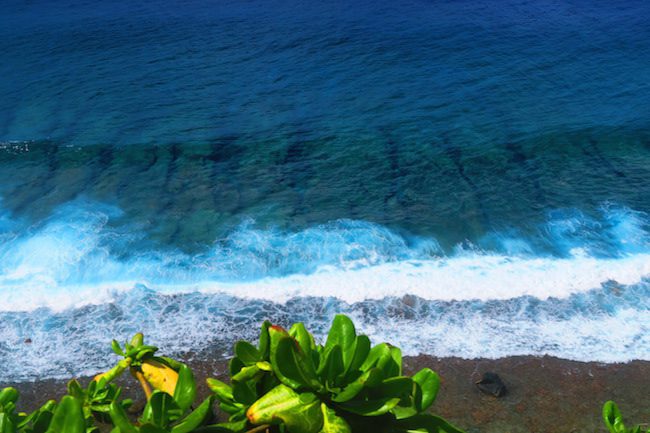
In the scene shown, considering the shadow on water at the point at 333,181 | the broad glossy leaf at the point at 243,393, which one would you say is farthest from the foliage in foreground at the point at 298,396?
the shadow on water at the point at 333,181

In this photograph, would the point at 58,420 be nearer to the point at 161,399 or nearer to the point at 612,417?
the point at 161,399

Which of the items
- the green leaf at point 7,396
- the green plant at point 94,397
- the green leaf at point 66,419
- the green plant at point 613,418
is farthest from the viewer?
the green plant at point 613,418

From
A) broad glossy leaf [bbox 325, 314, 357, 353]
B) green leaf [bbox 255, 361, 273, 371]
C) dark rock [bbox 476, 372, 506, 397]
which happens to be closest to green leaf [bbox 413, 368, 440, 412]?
broad glossy leaf [bbox 325, 314, 357, 353]

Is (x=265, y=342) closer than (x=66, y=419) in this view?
No

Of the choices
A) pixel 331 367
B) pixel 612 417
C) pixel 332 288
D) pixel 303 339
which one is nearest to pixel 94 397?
pixel 303 339

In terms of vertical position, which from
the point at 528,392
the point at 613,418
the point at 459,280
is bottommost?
the point at 528,392

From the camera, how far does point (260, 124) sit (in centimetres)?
1223

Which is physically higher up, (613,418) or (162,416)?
(162,416)

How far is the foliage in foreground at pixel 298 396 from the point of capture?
2.18m

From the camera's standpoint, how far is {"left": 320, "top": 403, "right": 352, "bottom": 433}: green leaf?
2191 mm

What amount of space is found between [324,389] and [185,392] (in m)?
0.50

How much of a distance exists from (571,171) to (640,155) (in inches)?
60.6

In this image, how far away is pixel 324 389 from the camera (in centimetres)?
229

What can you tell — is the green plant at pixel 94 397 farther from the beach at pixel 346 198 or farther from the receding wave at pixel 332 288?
the receding wave at pixel 332 288
